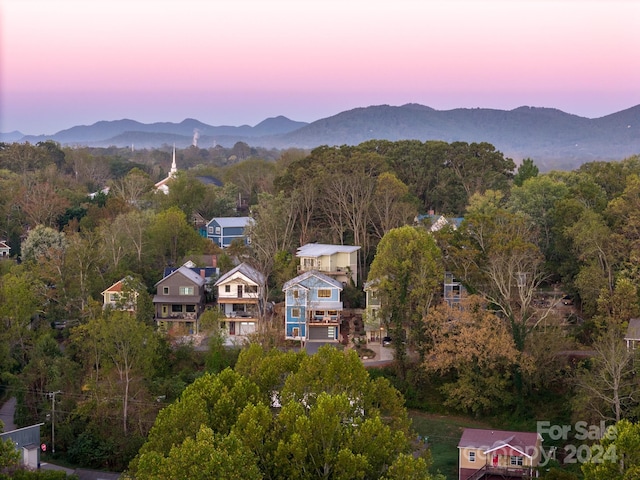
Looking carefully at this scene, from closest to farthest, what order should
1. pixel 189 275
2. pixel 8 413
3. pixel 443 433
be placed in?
pixel 443 433 → pixel 8 413 → pixel 189 275

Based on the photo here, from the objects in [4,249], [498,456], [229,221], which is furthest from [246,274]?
[4,249]

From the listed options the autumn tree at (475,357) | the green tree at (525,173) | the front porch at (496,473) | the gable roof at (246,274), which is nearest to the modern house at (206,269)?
the gable roof at (246,274)

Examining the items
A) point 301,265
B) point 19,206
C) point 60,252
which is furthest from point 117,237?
point 19,206

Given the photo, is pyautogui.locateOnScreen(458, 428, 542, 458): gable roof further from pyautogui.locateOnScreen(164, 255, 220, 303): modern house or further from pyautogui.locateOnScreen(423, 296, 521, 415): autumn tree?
pyautogui.locateOnScreen(164, 255, 220, 303): modern house

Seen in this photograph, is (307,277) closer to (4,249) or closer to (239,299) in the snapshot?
(239,299)

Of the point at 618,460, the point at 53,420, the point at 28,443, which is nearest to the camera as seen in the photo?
the point at 618,460

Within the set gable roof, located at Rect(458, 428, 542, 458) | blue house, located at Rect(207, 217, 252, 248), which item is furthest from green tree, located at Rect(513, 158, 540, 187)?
gable roof, located at Rect(458, 428, 542, 458)

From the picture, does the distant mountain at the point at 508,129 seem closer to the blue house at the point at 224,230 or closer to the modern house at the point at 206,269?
the blue house at the point at 224,230

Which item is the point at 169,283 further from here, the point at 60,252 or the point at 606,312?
the point at 606,312
